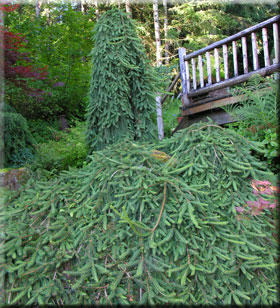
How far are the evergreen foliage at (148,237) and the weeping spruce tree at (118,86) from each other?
78cm

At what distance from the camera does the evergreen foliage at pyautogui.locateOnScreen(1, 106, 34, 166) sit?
11.8 ft

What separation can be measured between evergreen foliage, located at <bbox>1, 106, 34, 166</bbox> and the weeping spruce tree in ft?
5.04

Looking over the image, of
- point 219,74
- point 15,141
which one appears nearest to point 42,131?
point 15,141

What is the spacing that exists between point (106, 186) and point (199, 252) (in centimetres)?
76

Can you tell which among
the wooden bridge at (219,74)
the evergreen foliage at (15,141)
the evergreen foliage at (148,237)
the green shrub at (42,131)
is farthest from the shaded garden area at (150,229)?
the green shrub at (42,131)

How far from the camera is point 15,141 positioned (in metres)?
3.68

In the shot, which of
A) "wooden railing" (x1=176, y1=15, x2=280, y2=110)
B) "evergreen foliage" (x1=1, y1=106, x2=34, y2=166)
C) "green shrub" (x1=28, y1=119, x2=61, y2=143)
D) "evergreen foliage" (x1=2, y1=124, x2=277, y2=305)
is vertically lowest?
"evergreen foliage" (x1=2, y1=124, x2=277, y2=305)

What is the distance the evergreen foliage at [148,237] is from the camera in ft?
4.71

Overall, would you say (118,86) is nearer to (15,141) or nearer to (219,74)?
(15,141)

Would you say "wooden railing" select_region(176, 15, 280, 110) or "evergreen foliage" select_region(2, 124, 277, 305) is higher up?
"wooden railing" select_region(176, 15, 280, 110)

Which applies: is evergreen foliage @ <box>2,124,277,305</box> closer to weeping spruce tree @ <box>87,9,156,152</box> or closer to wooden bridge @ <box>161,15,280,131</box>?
weeping spruce tree @ <box>87,9,156,152</box>

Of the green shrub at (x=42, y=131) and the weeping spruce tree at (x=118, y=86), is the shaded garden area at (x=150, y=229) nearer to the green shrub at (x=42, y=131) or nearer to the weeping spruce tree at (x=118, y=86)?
the weeping spruce tree at (x=118, y=86)

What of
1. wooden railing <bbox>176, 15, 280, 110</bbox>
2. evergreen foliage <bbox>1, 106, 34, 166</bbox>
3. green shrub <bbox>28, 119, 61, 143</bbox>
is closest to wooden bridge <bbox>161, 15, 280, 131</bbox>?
wooden railing <bbox>176, 15, 280, 110</bbox>

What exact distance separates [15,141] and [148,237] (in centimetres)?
302
